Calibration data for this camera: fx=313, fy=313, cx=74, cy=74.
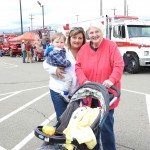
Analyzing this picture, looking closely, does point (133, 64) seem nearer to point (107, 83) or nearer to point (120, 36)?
point (120, 36)

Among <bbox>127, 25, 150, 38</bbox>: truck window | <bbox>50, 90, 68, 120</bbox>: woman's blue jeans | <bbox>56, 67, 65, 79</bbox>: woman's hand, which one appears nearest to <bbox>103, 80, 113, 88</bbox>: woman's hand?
<bbox>56, 67, 65, 79</bbox>: woman's hand

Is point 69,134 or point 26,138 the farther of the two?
point 26,138

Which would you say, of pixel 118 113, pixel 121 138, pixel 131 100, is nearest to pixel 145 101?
pixel 131 100

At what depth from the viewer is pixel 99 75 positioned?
140 inches

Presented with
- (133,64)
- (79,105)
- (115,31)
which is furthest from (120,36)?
(79,105)

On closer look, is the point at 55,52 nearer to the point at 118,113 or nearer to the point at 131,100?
the point at 118,113

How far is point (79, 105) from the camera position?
3.50m

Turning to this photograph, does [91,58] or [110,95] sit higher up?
[91,58]

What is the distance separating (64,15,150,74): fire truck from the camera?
13.3 metres

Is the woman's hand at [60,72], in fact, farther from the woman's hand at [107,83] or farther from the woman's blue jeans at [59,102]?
the woman's hand at [107,83]

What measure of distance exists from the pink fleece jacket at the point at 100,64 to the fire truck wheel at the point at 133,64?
10133 millimetres

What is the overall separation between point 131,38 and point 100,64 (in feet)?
34.6

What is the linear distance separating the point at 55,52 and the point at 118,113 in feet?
10.7

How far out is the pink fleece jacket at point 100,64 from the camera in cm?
352
